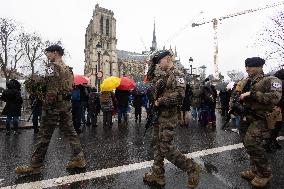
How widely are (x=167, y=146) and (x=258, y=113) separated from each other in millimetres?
1462

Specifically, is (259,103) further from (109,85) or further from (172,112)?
(109,85)

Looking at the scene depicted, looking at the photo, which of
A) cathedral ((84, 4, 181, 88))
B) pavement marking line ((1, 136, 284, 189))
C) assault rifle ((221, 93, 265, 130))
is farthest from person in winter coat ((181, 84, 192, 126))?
cathedral ((84, 4, 181, 88))

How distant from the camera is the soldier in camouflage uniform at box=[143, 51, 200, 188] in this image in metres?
4.61

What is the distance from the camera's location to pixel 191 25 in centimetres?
9581

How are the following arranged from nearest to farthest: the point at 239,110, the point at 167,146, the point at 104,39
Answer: the point at 167,146 → the point at 239,110 → the point at 104,39

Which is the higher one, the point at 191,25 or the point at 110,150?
the point at 191,25

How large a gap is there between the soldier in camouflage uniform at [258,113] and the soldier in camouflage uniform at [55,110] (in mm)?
2744

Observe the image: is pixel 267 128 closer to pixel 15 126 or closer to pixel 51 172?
pixel 51 172

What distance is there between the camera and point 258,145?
16.0 ft

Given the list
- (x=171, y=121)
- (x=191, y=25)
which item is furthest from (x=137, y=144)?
(x=191, y=25)

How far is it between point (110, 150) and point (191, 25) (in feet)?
302

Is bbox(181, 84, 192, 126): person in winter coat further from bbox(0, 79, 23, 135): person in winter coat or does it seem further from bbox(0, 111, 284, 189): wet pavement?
bbox(0, 79, 23, 135): person in winter coat

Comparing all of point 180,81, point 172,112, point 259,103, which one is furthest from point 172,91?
point 259,103

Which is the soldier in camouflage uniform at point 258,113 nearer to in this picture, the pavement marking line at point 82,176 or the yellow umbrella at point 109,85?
the pavement marking line at point 82,176
